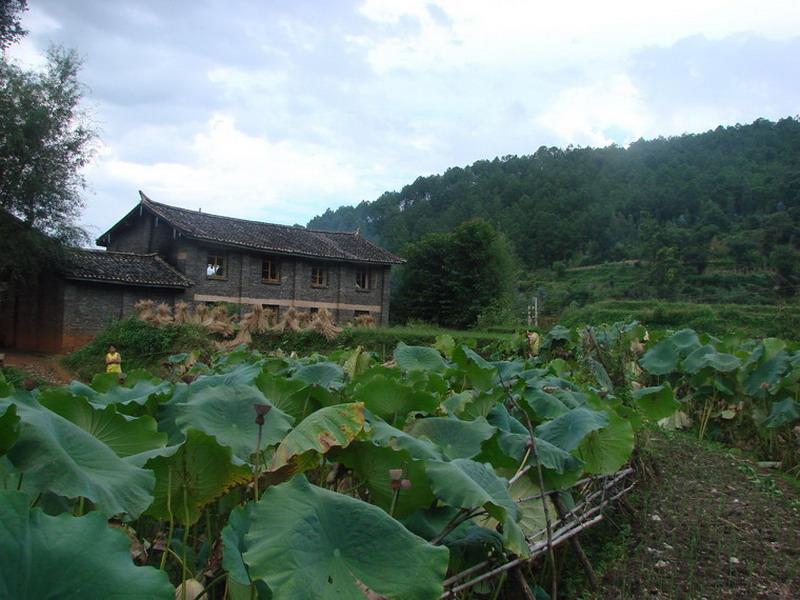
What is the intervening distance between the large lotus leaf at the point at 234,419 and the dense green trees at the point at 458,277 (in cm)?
2716

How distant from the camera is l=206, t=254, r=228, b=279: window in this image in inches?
875

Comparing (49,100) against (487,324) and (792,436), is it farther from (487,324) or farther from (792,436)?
(792,436)

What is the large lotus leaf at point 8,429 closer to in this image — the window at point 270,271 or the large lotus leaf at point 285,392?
the large lotus leaf at point 285,392

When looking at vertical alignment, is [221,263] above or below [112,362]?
above

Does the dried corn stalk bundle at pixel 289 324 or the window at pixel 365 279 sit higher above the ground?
the window at pixel 365 279

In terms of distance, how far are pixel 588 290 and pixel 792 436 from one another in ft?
118

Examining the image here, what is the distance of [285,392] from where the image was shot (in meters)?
2.04

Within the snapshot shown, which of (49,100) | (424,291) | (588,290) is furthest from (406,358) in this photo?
(588,290)

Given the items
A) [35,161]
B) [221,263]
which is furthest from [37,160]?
[221,263]

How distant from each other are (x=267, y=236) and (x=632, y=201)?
112ft

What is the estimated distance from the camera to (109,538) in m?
0.89

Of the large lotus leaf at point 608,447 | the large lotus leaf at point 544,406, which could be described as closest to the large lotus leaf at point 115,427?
the large lotus leaf at point 608,447

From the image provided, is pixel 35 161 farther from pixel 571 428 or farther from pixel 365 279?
pixel 571 428

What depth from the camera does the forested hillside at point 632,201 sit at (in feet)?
131
